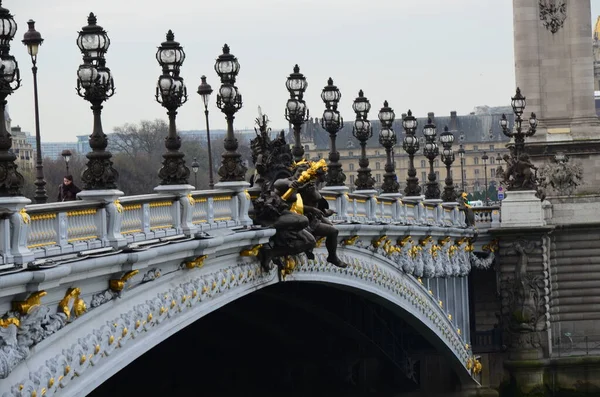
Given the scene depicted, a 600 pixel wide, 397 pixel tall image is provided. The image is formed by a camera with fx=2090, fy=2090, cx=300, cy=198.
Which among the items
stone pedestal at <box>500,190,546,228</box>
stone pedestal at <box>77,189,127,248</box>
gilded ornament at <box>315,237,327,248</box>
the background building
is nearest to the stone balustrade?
stone pedestal at <box>77,189,127,248</box>

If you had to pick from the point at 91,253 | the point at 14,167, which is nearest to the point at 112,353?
the point at 91,253

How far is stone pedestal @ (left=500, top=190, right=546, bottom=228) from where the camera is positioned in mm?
65062

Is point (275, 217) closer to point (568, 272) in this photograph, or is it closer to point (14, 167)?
point (14, 167)

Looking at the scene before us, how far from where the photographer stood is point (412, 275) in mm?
53000

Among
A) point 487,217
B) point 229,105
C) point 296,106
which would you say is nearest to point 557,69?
point 487,217

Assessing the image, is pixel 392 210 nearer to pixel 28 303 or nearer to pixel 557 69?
pixel 557 69

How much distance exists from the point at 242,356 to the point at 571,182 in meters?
20.5

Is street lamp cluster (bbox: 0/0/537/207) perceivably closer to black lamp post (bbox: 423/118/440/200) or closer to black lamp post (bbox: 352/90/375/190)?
black lamp post (bbox: 352/90/375/190)

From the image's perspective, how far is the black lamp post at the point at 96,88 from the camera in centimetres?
2609

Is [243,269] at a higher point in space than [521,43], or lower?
lower

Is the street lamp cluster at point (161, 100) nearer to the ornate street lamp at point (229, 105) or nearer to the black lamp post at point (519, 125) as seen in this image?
the ornate street lamp at point (229, 105)

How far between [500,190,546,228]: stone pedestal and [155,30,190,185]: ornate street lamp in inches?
1399

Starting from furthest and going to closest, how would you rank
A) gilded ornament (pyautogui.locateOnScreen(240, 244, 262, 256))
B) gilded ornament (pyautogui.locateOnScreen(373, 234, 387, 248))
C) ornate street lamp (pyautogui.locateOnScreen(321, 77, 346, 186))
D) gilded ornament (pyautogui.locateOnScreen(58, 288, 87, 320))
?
gilded ornament (pyautogui.locateOnScreen(373, 234, 387, 248)) < ornate street lamp (pyautogui.locateOnScreen(321, 77, 346, 186)) < gilded ornament (pyautogui.locateOnScreen(240, 244, 262, 256)) < gilded ornament (pyautogui.locateOnScreen(58, 288, 87, 320))

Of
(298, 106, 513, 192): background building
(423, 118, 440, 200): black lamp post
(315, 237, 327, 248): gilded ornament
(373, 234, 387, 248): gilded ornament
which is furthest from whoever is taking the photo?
(298, 106, 513, 192): background building
